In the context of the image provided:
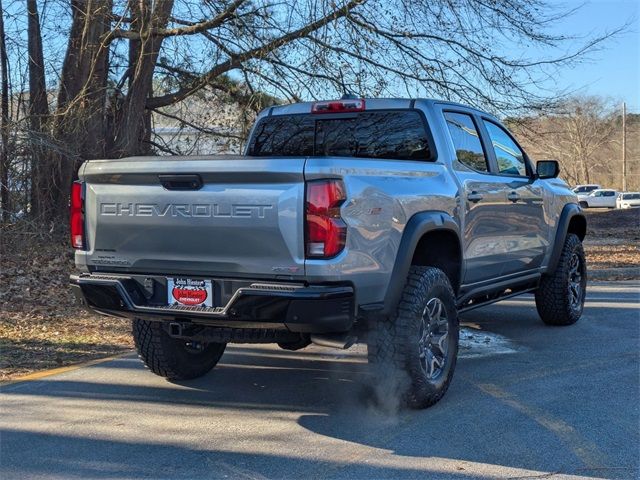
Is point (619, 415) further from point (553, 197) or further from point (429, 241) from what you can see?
point (553, 197)

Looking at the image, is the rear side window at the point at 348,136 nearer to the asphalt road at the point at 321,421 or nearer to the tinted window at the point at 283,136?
the tinted window at the point at 283,136

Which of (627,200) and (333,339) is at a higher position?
(627,200)

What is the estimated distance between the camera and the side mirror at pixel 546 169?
22.8 feet

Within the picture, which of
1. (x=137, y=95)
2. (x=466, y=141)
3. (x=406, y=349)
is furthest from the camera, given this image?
(x=137, y=95)

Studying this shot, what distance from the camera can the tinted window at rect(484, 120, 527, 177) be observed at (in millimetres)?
6438

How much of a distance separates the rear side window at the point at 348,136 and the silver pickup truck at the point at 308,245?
0.02 meters

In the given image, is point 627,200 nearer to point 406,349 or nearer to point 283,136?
point 283,136

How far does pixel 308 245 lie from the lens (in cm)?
397

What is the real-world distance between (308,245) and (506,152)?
3.33m

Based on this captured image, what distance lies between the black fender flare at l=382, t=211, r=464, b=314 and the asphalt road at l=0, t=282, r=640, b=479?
79cm

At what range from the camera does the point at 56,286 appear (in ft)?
31.2

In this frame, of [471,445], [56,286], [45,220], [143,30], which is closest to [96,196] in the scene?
[471,445]

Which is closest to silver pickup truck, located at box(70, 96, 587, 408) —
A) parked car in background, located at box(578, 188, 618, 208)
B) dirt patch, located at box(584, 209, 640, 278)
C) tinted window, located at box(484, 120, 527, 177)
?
tinted window, located at box(484, 120, 527, 177)

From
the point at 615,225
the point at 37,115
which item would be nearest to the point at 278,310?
the point at 37,115
